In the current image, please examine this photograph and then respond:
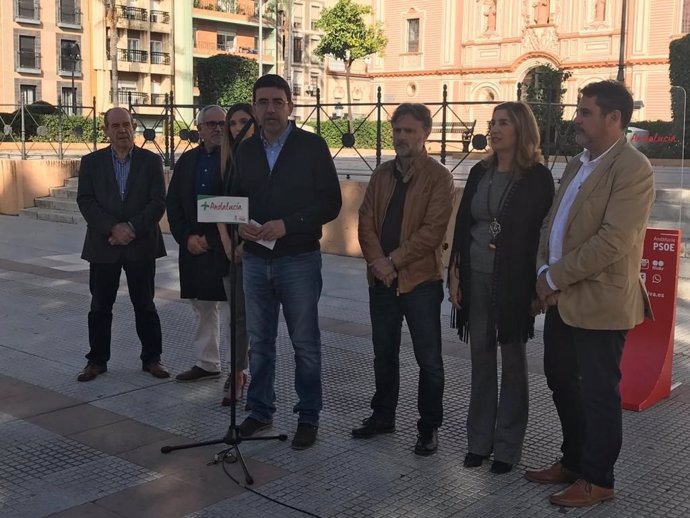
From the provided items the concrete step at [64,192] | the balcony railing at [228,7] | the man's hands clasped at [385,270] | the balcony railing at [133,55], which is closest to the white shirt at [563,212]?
the man's hands clasped at [385,270]

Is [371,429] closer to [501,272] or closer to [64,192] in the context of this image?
[501,272]

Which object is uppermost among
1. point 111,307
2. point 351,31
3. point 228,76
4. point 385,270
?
point 351,31

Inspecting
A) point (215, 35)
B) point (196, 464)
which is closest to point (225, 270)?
point (196, 464)

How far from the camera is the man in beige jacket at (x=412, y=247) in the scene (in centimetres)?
466

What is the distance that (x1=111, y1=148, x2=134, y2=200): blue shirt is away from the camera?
6.20m

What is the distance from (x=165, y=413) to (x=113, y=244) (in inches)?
53.2

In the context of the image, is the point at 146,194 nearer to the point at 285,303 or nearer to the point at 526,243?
the point at 285,303

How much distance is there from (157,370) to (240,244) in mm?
1533

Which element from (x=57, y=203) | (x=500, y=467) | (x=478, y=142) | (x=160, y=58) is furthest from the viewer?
(x=160, y=58)

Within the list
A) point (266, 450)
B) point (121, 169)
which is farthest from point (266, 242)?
point (121, 169)

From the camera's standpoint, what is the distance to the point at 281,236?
4691mm

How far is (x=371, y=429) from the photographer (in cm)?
501

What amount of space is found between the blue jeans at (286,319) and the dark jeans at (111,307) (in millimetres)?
1527

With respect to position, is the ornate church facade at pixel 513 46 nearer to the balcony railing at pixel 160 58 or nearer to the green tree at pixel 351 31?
the green tree at pixel 351 31
